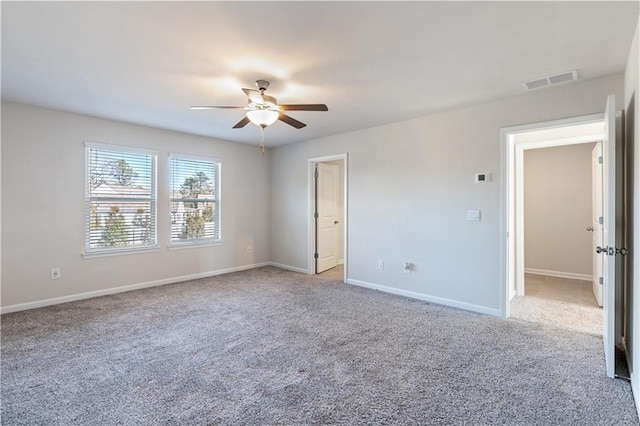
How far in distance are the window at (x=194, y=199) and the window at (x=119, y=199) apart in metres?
0.34

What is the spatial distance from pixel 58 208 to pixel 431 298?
16.6 ft

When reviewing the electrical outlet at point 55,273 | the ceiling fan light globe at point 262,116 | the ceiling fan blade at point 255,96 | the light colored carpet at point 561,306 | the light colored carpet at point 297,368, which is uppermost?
the ceiling fan blade at point 255,96

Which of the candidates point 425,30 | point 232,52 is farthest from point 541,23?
point 232,52

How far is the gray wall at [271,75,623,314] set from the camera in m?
3.43

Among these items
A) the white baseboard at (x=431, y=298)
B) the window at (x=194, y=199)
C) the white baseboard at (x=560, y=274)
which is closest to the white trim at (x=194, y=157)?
the window at (x=194, y=199)

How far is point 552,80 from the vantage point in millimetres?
2943

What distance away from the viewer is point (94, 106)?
12.4ft

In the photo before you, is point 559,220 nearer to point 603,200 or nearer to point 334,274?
point 603,200

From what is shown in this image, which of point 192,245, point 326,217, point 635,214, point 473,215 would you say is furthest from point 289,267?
point 635,214

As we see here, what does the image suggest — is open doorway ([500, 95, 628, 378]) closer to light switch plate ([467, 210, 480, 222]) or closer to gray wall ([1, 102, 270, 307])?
light switch plate ([467, 210, 480, 222])

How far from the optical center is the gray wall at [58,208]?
3.67 meters

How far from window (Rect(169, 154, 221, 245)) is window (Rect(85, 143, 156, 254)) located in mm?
340

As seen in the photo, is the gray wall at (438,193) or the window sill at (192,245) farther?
the window sill at (192,245)

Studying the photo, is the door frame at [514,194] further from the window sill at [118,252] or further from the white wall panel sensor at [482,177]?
the window sill at [118,252]
